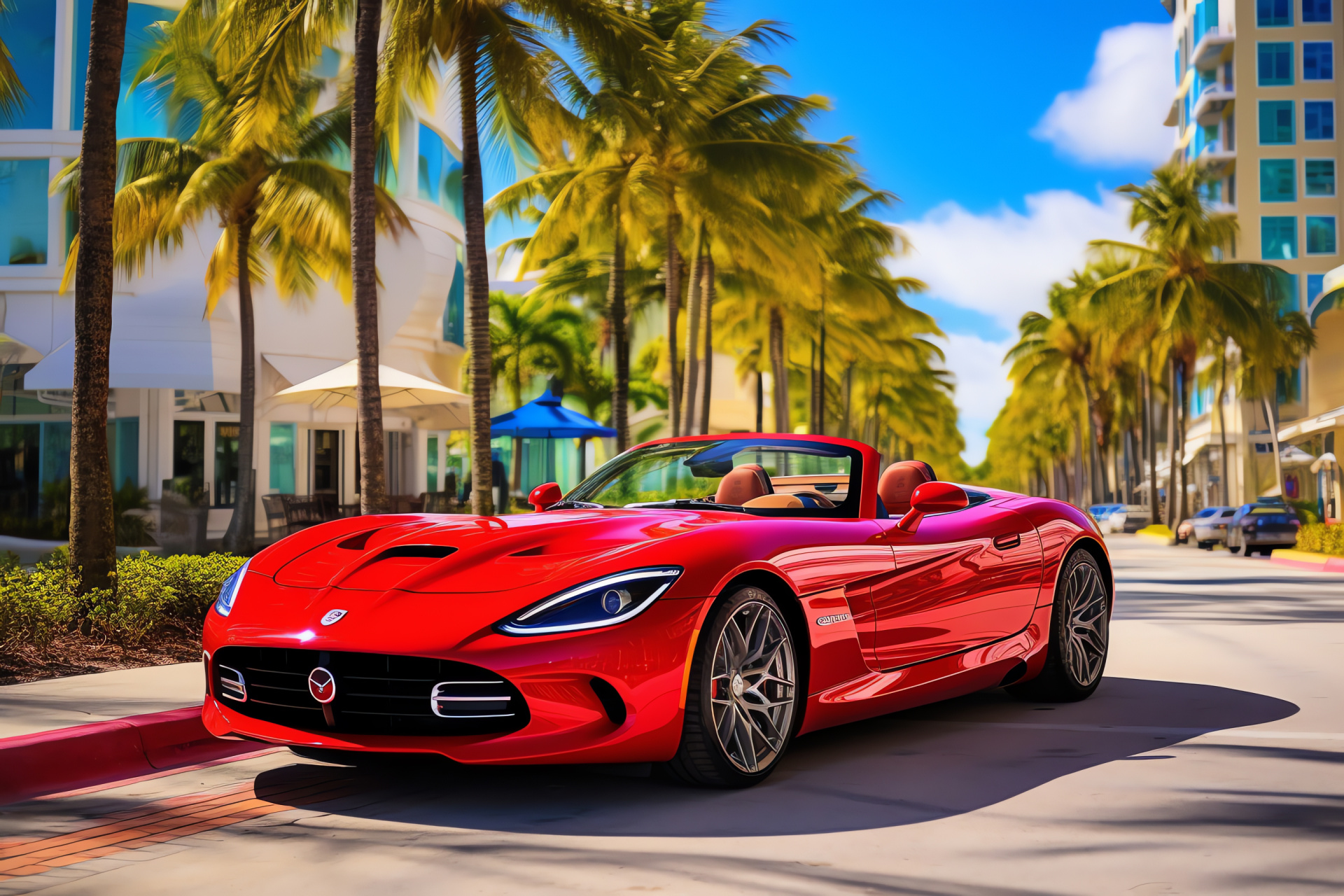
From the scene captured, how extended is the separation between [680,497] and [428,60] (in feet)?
37.1

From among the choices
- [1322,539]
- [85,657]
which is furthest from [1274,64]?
[85,657]

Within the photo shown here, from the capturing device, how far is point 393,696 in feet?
13.5

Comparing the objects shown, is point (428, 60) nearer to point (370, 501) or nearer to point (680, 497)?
point (370, 501)

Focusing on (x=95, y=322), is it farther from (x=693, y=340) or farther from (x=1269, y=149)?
(x=1269, y=149)

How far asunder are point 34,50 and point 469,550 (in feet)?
81.0

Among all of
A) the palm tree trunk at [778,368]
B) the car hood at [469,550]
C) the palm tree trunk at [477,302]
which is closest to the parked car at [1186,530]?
the palm tree trunk at [778,368]

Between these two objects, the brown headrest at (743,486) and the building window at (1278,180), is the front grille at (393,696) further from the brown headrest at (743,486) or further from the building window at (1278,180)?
the building window at (1278,180)

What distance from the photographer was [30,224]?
81.5 ft

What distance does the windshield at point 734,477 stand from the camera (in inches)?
221

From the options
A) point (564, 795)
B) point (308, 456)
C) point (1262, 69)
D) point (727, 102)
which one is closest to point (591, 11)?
point (727, 102)

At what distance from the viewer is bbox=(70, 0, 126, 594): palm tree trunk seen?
853 centimetres

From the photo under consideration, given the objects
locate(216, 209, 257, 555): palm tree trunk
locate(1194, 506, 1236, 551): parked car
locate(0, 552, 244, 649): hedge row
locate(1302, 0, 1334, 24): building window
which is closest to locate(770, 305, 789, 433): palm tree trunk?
locate(1194, 506, 1236, 551): parked car

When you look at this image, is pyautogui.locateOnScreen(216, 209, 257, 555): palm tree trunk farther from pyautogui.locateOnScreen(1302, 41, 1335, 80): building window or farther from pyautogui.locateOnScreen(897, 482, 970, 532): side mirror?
pyautogui.locateOnScreen(1302, 41, 1335, 80): building window

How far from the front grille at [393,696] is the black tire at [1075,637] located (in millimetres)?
3565
